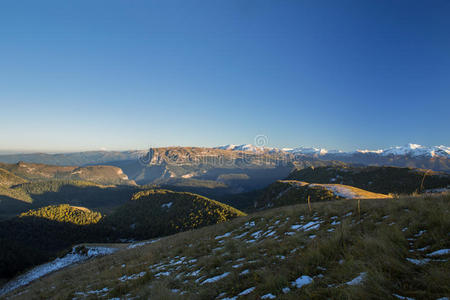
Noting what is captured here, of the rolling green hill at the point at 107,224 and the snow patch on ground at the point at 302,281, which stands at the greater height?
the snow patch on ground at the point at 302,281

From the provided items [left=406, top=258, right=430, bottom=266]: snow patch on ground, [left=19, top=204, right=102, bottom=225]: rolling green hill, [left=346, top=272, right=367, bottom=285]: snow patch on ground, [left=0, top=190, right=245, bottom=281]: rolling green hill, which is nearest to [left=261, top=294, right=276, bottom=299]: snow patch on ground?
[left=346, top=272, right=367, bottom=285]: snow patch on ground

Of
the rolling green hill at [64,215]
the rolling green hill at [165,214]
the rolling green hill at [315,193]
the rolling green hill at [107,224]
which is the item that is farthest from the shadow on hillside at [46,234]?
the rolling green hill at [315,193]

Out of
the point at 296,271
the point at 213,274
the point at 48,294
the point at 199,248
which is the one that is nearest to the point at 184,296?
the point at 213,274

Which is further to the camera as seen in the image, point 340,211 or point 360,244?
point 340,211

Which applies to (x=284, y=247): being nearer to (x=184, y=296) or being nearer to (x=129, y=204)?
(x=184, y=296)

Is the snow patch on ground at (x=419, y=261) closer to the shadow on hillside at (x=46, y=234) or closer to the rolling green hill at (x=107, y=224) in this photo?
the rolling green hill at (x=107, y=224)

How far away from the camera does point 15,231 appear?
121125mm

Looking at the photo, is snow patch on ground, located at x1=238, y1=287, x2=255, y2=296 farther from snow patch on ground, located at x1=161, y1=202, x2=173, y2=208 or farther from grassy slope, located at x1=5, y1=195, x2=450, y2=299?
snow patch on ground, located at x1=161, y1=202, x2=173, y2=208

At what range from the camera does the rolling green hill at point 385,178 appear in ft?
324

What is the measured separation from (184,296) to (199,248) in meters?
7.49

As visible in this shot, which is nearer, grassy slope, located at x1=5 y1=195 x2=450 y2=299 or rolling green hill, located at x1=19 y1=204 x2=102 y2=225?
grassy slope, located at x1=5 y1=195 x2=450 y2=299

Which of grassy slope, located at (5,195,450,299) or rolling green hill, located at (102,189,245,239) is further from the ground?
grassy slope, located at (5,195,450,299)

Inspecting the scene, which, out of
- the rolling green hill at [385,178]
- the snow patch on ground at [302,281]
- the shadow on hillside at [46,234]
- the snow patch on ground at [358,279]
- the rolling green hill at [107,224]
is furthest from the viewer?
the shadow on hillside at [46,234]

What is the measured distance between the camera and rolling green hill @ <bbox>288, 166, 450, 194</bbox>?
9875cm
